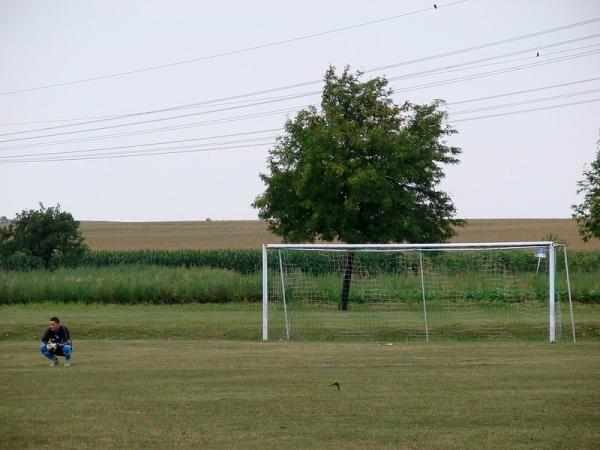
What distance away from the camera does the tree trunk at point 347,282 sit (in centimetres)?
3228

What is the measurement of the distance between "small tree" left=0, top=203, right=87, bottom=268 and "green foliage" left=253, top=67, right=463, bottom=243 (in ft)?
67.2

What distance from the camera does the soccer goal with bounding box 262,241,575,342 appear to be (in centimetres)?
3089

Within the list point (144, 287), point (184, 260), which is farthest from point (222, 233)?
point (144, 287)

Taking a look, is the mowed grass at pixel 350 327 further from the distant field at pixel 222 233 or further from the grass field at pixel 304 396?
the distant field at pixel 222 233

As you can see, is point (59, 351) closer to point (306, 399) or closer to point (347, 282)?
point (306, 399)

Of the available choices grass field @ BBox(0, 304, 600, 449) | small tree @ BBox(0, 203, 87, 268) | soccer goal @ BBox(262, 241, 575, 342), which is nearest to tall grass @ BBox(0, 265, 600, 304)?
soccer goal @ BBox(262, 241, 575, 342)

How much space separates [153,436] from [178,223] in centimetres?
10980

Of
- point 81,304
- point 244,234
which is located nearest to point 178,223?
point 244,234

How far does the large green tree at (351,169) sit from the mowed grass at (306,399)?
61.6 ft

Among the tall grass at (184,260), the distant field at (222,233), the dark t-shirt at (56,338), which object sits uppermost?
the distant field at (222,233)

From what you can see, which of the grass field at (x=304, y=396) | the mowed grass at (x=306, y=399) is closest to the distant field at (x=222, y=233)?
the grass field at (x=304, y=396)

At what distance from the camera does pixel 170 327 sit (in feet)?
108

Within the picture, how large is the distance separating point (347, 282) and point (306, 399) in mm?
16538

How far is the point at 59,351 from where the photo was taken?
2220 centimetres
